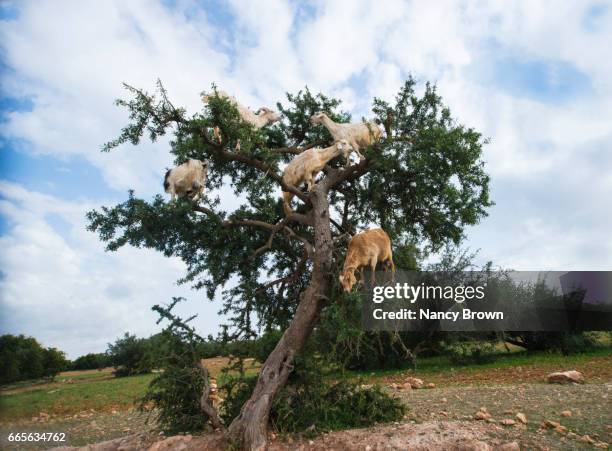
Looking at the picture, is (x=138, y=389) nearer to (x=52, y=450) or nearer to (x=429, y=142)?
(x=52, y=450)

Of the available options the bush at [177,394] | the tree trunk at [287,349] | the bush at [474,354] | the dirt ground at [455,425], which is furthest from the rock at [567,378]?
the bush at [177,394]

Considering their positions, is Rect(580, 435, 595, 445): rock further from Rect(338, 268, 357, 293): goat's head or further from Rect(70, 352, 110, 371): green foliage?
Rect(70, 352, 110, 371): green foliage

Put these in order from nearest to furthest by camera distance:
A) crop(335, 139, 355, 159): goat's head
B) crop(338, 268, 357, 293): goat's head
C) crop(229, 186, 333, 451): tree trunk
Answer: crop(229, 186, 333, 451): tree trunk < crop(338, 268, 357, 293): goat's head < crop(335, 139, 355, 159): goat's head

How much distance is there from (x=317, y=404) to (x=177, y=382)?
264 cm

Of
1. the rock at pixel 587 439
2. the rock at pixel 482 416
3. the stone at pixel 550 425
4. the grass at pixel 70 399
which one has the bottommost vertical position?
the grass at pixel 70 399

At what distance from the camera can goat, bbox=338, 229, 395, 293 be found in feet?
27.7

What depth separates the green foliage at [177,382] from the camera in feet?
29.5

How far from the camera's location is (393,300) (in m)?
9.66

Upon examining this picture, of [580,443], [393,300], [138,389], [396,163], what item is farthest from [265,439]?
[138,389]

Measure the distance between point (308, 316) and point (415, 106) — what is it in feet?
17.6

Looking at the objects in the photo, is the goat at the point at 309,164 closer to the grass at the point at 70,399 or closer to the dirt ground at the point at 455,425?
the dirt ground at the point at 455,425

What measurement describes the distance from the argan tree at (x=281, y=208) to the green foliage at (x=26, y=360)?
8628mm

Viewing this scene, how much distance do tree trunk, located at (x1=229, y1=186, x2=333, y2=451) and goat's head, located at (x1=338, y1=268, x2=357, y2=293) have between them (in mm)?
517

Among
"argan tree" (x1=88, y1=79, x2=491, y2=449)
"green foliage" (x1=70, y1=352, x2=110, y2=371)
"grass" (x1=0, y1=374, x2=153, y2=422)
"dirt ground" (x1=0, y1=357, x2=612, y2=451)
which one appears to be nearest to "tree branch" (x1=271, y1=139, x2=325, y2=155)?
"argan tree" (x1=88, y1=79, x2=491, y2=449)
